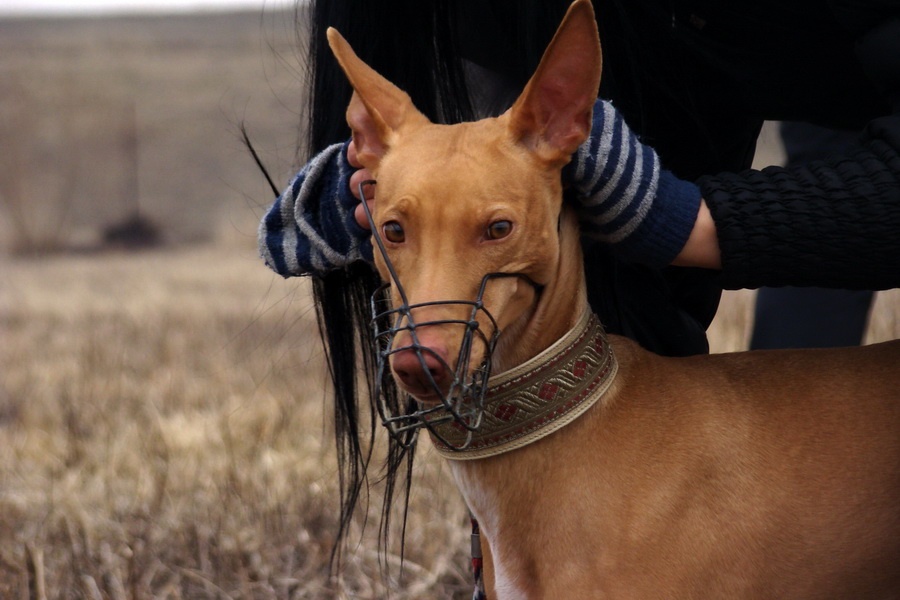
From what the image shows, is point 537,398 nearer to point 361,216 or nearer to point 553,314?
point 553,314

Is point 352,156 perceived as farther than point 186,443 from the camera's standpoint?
No

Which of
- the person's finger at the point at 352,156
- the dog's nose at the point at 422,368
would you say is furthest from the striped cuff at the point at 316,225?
the dog's nose at the point at 422,368

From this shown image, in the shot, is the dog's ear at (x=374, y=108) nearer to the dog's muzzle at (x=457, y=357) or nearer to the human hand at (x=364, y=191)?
the human hand at (x=364, y=191)

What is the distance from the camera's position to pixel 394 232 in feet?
6.04

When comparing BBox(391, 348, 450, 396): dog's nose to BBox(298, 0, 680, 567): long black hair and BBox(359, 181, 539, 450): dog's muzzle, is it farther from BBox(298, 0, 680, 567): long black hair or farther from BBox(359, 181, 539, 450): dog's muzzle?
BBox(298, 0, 680, 567): long black hair

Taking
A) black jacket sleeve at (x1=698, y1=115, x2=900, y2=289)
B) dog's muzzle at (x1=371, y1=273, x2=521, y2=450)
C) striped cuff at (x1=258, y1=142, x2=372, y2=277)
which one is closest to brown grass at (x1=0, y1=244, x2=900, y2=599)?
striped cuff at (x1=258, y1=142, x2=372, y2=277)

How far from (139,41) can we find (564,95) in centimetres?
3522

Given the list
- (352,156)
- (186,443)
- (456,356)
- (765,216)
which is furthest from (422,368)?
(186,443)

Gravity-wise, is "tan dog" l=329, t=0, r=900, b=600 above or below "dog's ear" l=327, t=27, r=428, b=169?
below

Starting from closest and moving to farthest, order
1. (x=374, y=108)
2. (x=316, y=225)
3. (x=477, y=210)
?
(x=477, y=210) < (x=374, y=108) < (x=316, y=225)

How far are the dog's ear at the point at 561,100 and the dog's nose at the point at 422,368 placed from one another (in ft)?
1.44

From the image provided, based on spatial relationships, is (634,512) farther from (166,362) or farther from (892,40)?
(166,362)

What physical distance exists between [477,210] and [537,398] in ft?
1.33

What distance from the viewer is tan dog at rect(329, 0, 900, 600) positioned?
5.95 ft
